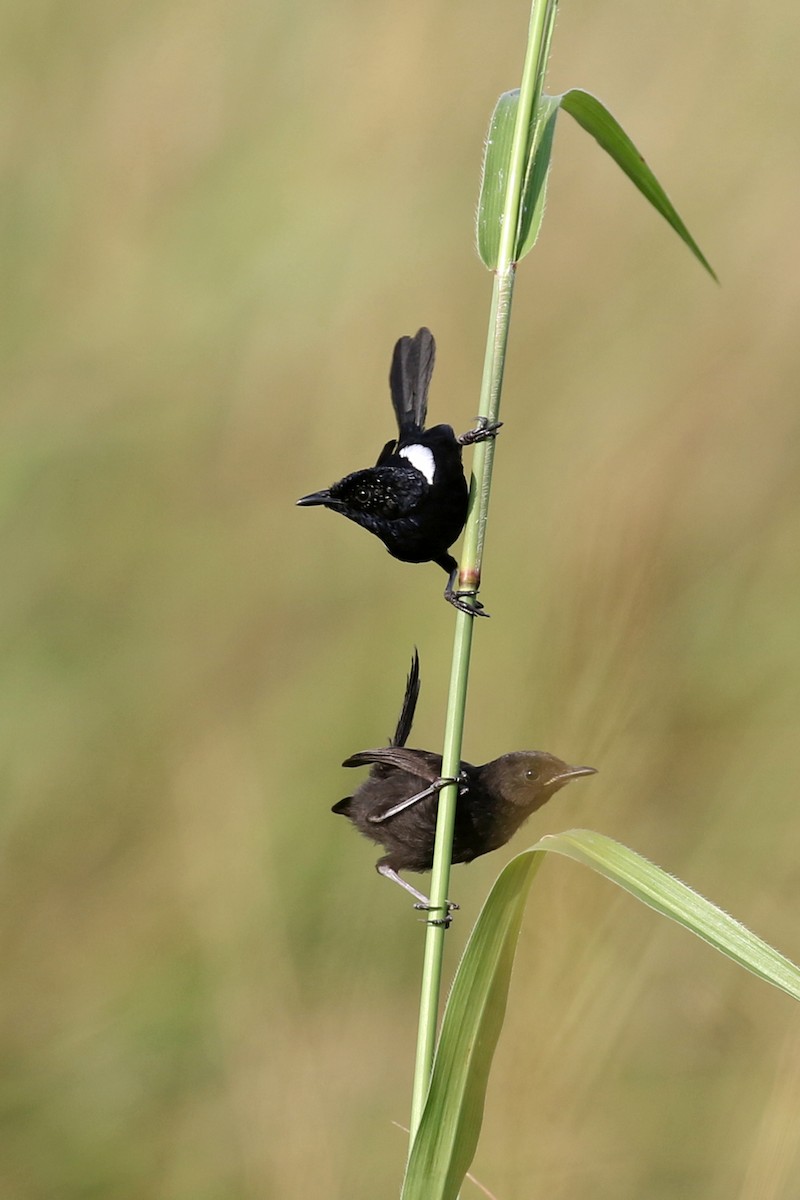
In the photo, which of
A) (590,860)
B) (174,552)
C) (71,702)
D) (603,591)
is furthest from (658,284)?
(590,860)

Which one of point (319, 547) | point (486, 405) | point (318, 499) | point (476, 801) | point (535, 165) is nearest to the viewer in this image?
point (486, 405)

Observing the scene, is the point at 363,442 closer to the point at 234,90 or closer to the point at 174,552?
the point at 174,552

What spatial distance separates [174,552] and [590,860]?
8.26 feet

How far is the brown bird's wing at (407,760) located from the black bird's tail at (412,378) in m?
1.06

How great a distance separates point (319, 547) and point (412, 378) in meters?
0.80

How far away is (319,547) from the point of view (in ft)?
12.1

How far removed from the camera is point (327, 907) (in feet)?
10.7

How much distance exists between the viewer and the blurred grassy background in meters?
2.99

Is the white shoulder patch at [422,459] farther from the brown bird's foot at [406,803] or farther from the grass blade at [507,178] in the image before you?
the grass blade at [507,178]

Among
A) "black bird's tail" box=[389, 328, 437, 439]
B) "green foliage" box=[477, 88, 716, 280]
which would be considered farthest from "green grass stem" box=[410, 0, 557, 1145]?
"black bird's tail" box=[389, 328, 437, 439]

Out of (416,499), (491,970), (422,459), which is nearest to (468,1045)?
(491,970)

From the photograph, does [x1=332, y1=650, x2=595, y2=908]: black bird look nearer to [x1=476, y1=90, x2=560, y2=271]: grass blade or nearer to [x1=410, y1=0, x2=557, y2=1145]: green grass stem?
[x1=410, y1=0, x2=557, y2=1145]: green grass stem

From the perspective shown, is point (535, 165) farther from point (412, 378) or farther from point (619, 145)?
point (412, 378)

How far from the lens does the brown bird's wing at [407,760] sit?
7.27ft
